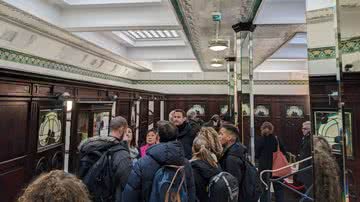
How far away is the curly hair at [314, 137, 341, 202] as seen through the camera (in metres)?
1.24

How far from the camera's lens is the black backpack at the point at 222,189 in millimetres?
2021

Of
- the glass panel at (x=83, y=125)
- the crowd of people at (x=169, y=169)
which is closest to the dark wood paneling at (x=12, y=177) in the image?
the crowd of people at (x=169, y=169)

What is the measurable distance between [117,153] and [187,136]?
140cm

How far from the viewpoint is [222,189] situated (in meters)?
2.02

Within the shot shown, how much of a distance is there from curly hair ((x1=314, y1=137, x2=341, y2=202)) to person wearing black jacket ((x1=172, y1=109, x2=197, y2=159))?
2.24 metres

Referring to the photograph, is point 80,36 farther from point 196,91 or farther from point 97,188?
point 196,91

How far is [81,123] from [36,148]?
121 centimetres

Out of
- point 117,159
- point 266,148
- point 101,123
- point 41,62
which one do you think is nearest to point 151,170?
point 117,159

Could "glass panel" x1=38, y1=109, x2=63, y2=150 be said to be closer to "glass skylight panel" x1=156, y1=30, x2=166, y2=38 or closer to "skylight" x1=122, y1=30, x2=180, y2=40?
"glass skylight panel" x1=156, y1=30, x2=166, y2=38

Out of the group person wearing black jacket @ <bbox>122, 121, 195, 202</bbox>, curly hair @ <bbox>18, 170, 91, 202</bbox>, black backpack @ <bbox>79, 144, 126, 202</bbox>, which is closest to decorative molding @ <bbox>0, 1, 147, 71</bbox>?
black backpack @ <bbox>79, 144, 126, 202</bbox>

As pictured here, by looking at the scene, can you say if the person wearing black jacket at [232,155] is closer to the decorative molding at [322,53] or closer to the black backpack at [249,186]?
the black backpack at [249,186]

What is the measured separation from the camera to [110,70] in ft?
30.9

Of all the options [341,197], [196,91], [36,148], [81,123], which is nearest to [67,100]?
[81,123]

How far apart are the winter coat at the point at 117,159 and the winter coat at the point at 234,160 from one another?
95cm
